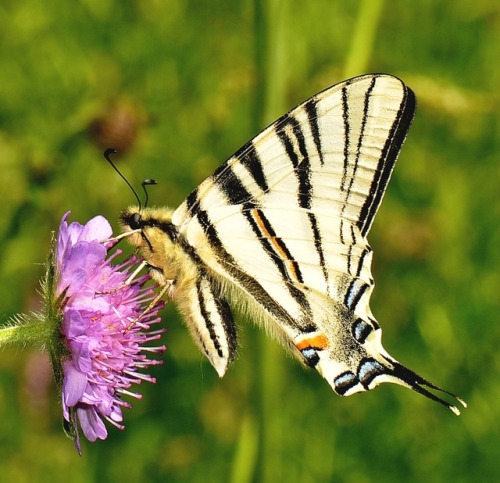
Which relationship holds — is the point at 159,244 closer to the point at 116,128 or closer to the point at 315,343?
the point at 315,343

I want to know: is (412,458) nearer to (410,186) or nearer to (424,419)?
(424,419)

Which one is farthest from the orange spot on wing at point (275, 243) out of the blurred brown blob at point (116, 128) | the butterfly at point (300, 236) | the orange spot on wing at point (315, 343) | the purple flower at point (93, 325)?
the blurred brown blob at point (116, 128)

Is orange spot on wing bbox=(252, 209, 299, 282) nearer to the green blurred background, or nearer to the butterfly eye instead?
the butterfly eye

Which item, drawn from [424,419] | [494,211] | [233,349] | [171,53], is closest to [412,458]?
[424,419]

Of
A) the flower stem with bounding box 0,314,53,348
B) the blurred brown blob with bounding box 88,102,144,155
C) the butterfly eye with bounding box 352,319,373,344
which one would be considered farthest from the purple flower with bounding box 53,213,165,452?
the blurred brown blob with bounding box 88,102,144,155

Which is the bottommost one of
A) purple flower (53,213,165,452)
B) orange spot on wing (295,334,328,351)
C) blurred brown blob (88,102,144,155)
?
orange spot on wing (295,334,328,351)

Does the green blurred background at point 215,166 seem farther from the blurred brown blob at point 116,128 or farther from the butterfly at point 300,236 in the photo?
the butterfly at point 300,236
